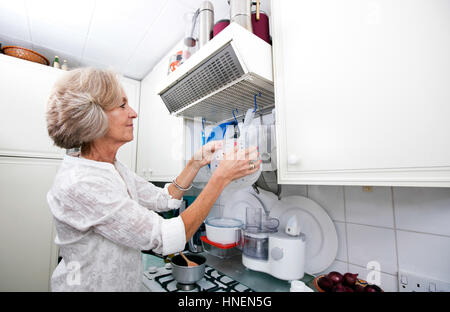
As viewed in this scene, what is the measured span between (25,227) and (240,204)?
5.01ft

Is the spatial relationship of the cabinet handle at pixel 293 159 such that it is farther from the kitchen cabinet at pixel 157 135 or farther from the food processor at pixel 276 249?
the kitchen cabinet at pixel 157 135

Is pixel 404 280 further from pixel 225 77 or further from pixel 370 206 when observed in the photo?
pixel 225 77

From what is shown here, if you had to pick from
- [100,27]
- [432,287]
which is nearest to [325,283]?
[432,287]

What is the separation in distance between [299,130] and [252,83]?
0.27 metres

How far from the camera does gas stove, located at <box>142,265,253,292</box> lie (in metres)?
0.91

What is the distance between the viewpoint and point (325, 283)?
2.30 feet

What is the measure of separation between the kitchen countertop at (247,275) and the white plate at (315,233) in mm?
72

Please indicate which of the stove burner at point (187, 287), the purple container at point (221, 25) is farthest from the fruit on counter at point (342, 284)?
the purple container at point (221, 25)

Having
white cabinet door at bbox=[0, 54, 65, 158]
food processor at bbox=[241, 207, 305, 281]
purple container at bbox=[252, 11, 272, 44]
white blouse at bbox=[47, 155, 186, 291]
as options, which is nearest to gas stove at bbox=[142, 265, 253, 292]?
food processor at bbox=[241, 207, 305, 281]

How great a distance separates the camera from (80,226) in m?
0.57

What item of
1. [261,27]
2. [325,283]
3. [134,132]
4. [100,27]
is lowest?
[325,283]

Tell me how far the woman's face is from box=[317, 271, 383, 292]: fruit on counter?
83cm

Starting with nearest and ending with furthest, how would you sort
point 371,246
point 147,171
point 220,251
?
1. point 371,246
2. point 220,251
3. point 147,171
